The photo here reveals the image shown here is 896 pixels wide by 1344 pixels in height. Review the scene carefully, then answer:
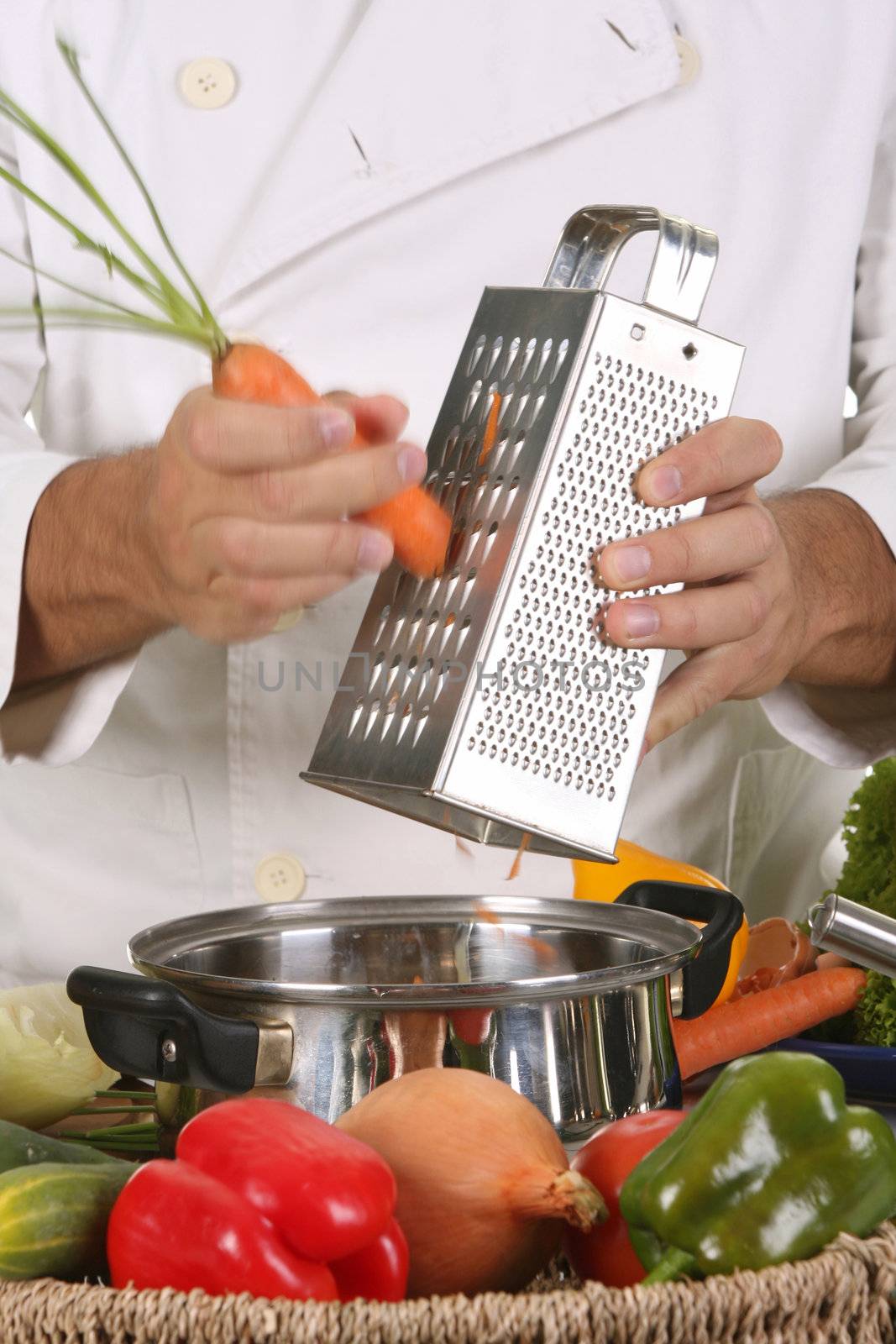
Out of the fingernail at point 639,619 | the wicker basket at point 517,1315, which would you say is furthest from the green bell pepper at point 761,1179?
the fingernail at point 639,619

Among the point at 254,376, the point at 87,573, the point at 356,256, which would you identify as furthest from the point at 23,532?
the point at 356,256

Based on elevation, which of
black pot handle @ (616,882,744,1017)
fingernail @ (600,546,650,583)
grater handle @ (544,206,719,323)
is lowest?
black pot handle @ (616,882,744,1017)

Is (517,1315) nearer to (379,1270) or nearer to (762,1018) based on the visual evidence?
(379,1270)

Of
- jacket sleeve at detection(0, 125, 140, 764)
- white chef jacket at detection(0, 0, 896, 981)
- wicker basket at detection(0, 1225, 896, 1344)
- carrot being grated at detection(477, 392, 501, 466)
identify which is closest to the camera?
wicker basket at detection(0, 1225, 896, 1344)

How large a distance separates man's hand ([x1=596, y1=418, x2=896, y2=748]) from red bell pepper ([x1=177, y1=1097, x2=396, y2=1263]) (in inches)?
13.4

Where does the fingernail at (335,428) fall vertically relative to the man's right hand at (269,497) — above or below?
above

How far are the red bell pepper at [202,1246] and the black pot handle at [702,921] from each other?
0.86 ft

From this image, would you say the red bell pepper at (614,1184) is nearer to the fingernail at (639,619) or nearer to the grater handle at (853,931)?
the grater handle at (853,931)

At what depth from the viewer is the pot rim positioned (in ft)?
1.73

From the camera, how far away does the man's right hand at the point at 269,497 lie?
0.62 m

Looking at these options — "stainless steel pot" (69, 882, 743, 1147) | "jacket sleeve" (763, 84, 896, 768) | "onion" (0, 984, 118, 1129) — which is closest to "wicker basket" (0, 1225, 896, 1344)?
"stainless steel pot" (69, 882, 743, 1147)

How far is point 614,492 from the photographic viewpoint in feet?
2.34

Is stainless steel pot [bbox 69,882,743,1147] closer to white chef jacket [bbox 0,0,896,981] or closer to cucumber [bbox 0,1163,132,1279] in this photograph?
cucumber [bbox 0,1163,132,1279]

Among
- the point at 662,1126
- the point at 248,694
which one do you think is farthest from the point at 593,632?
the point at 248,694
